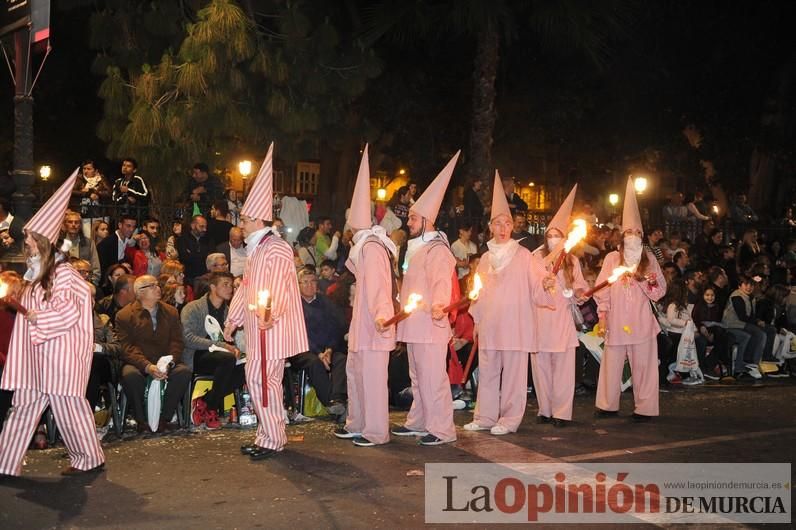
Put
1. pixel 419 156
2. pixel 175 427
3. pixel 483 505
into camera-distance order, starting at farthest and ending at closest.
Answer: pixel 419 156 < pixel 175 427 < pixel 483 505

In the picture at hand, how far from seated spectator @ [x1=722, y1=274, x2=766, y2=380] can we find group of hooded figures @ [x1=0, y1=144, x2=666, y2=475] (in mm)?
4287

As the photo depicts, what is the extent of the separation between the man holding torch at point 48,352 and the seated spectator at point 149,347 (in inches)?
69.8

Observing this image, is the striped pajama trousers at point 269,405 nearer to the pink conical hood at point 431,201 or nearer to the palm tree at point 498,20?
the pink conical hood at point 431,201

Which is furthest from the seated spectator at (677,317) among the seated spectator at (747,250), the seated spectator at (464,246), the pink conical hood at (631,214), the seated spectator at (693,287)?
the seated spectator at (747,250)

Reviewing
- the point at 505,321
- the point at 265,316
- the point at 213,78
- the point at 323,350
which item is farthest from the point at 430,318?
the point at 213,78

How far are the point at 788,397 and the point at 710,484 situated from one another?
5388 millimetres

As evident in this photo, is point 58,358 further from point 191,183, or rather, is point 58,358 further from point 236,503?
point 191,183

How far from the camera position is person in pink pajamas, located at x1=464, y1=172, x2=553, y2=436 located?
1052cm

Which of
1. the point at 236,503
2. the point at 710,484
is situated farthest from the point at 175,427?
the point at 710,484

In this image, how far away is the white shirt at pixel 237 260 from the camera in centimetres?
1381

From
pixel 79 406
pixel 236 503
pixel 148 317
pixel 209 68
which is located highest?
pixel 209 68

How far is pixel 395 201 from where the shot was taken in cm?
1878

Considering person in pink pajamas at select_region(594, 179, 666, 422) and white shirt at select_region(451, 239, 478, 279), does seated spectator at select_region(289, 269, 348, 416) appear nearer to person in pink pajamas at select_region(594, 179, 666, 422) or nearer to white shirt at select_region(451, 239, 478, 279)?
person in pink pajamas at select_region(594, 179, 666, 422)

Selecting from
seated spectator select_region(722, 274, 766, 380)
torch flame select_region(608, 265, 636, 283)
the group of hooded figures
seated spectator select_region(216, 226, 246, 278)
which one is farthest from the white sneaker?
seated spectator select_region(722, 274, 766, 380)
